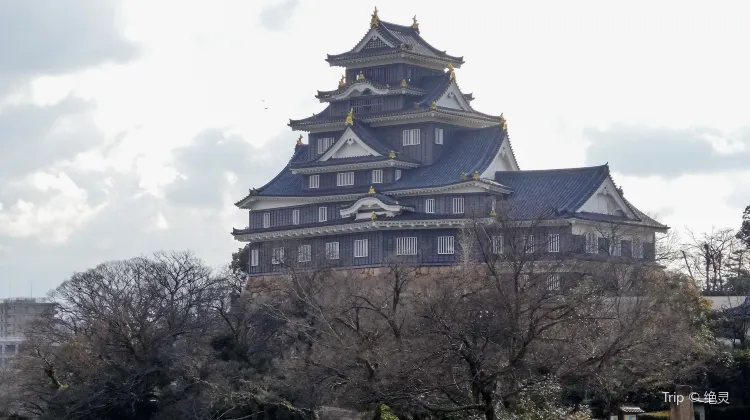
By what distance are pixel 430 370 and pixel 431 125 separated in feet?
99.9

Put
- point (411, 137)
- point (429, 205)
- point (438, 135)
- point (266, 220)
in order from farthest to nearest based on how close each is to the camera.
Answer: point (266, 220) → point (411, 137) → point (438, 135) → point (429, 205)

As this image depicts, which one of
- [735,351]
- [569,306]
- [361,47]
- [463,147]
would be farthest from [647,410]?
[361,47]

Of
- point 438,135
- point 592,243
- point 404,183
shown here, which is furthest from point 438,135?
point 592,243

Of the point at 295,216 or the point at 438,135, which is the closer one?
the point at 438,135

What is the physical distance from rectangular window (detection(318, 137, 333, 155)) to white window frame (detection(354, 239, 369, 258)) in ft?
23.1

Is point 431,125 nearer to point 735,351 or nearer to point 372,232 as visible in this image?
point 372,232

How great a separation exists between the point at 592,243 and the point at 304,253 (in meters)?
14.4

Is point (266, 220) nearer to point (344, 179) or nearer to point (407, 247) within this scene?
point (344, 179)

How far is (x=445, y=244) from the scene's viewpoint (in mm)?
66250

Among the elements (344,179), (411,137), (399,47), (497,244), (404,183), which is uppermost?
(399,47)

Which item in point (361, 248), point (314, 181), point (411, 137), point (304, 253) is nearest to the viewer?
point (361, 248)

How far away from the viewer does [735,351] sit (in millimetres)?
53312

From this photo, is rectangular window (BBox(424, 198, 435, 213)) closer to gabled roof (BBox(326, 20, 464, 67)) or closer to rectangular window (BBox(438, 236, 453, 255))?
rectangular window (BBox(438, 236, 453, 255))

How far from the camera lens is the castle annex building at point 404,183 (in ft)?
214
